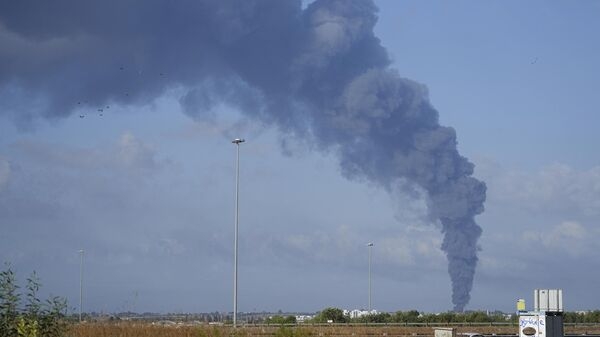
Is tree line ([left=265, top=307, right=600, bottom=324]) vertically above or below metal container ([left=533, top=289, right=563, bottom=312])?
below

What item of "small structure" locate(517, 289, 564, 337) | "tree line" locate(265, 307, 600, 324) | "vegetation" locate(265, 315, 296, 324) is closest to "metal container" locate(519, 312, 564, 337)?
"small structure" locate(517, 289, 564, 337)

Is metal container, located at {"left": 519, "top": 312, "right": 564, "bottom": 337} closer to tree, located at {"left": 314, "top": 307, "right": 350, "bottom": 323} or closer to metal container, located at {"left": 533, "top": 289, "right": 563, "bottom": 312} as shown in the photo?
metal container, located at {"left": 533, "top": 289, "right": 563, "bottom": 312}

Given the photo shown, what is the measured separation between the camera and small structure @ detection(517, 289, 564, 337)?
36.7m

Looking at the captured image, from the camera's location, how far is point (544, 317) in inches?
1442

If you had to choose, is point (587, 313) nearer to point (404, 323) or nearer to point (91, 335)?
point (404, 323)

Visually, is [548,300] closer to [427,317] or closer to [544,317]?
[544,317]

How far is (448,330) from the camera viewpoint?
125ft

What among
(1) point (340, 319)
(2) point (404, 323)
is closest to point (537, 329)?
(2) point (404, 323)

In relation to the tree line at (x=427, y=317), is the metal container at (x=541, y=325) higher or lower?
higher

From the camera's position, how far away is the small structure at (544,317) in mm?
36719

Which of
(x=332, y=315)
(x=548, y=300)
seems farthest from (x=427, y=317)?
(x=548, y=300)

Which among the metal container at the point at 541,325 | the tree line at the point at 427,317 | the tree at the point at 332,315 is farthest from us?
the tree at the point at 332,315

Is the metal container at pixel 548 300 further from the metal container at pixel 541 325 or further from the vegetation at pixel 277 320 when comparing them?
the vegetation at pixel 277 320

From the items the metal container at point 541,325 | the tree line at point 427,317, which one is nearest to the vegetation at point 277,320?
the metal container at point 541,325
